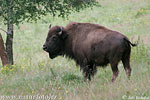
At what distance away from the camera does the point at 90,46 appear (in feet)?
27.0

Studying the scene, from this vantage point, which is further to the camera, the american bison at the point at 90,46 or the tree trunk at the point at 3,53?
the tree trunk at the point at 3,53

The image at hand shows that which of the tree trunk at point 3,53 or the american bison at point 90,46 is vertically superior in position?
the american bison at point 90,46

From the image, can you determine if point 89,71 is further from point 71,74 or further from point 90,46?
point 90,46

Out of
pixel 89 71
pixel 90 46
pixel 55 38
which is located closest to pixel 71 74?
pixel 89 71

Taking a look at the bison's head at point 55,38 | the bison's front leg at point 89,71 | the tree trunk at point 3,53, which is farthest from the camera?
the tree trunk at point 3,53

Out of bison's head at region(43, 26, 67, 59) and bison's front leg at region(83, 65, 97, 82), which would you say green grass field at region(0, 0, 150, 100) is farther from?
bison's head at region(43, 26, 67, 59)

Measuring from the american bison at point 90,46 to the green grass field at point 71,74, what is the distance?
391mm

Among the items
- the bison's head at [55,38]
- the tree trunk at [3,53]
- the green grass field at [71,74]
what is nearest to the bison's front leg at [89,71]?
the green grass field at [71,74]

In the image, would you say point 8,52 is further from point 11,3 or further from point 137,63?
point 137,63

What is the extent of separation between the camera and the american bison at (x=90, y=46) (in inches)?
300

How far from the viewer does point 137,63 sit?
10250 millimetres

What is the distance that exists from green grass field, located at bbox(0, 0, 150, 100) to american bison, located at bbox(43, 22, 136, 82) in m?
0.39

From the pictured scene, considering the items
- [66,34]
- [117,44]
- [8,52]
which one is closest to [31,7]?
[66,34]

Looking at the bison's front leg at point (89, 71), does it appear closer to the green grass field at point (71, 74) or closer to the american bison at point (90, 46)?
the american bison at point (90, 46)
